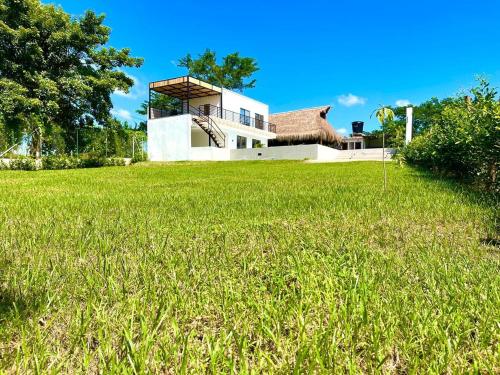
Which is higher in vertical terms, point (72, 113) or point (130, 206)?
point (72, 113)

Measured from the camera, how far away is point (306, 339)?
1.34 m

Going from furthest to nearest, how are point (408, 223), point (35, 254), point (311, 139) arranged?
point (311, 139) < point (408, 223) < point (35, 254)

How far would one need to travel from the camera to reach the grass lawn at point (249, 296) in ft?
4.06

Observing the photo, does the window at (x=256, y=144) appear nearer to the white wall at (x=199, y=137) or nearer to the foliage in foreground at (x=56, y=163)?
the white wall at (x=199, y=137)

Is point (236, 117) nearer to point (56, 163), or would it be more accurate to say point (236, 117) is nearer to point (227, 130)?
point (227, 130)

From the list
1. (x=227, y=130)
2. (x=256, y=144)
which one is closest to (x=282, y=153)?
(x=256, y=144)

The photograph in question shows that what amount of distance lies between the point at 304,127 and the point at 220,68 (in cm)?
1598

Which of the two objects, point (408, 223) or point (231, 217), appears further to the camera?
point (231, 217)

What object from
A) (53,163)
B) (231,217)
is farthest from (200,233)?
(53,163)

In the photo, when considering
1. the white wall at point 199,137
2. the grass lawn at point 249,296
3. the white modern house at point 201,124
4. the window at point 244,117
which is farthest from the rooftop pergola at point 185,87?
the grass lawn at point 249,296

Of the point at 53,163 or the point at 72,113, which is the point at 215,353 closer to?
the point at 53,163

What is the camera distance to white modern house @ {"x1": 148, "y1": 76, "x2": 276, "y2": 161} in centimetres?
2598

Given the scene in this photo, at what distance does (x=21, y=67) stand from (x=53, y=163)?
9915 mm

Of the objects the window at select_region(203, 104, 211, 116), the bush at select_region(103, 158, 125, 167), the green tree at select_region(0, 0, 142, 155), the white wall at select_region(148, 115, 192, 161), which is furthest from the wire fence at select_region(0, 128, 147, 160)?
the window at select_region(203, 104, 211, 116)
